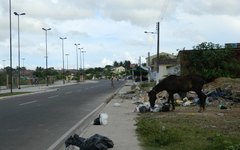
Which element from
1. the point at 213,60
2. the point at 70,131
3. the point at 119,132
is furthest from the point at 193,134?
the point at 213,60

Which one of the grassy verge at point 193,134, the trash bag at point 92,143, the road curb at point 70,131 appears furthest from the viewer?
the road curb at point 70,131

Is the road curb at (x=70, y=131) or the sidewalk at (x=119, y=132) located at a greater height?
the sidewalk at (x=119, y=132)

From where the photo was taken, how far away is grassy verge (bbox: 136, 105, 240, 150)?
10538mm

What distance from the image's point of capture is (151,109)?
20.8 m

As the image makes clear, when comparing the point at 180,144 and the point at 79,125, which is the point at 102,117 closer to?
the point at 79,125

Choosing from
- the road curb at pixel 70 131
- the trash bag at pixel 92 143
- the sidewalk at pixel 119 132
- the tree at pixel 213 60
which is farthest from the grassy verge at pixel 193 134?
the tree at pixel 213 60

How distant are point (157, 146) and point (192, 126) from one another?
12.5 ft

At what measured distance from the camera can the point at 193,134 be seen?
12.7m

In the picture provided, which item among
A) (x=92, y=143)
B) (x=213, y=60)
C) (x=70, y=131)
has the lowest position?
(x=70, y=131)

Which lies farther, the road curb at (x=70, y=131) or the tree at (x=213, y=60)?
the tree at (x=213, y=60)

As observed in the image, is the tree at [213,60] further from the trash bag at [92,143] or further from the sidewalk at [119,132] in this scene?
the trash bag at [92,143]

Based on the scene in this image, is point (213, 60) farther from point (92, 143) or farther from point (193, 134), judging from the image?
point (92, 143)

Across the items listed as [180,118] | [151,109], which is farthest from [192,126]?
[151,109]

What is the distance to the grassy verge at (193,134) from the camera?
10.5 metres
